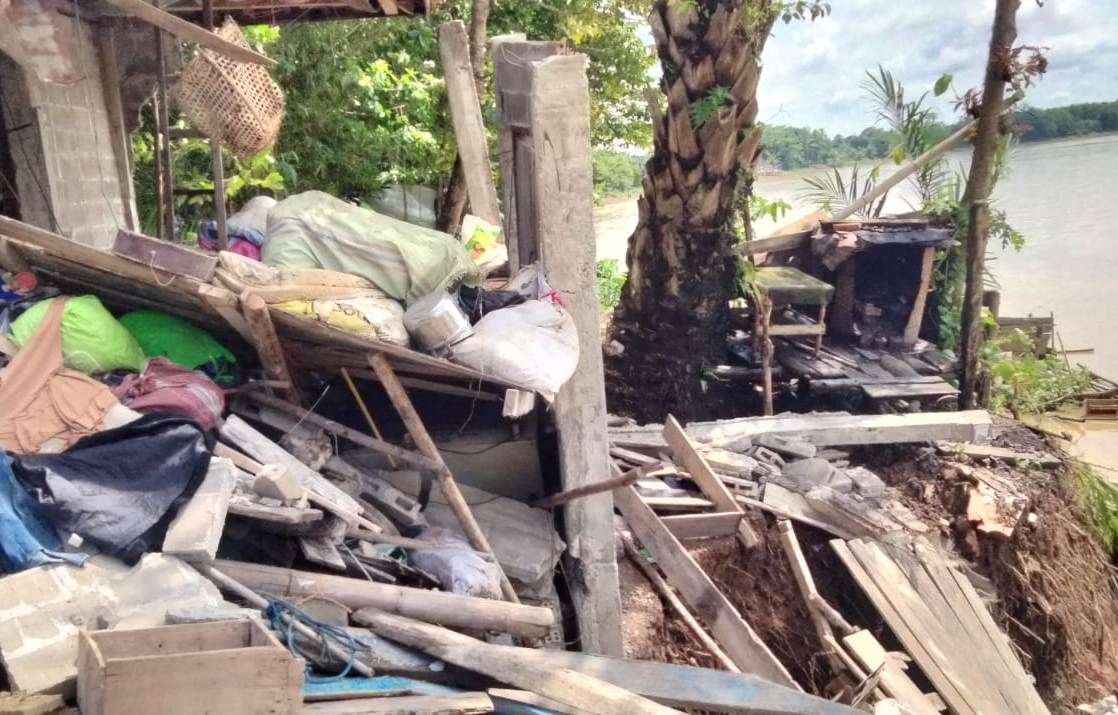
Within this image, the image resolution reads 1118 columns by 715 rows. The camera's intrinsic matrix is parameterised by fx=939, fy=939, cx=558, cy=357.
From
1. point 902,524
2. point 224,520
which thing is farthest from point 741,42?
point 224,520

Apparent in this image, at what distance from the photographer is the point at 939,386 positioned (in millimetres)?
10188

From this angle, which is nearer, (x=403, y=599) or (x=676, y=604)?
(x=403, y=599)

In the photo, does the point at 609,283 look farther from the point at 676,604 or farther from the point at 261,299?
the point at 261,299

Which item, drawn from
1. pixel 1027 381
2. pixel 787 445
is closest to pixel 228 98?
pixel 787 445

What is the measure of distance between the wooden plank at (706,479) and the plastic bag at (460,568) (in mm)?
2435

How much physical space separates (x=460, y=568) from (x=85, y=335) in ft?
6.97

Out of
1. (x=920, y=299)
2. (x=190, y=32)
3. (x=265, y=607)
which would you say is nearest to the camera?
(x=265, y=607)

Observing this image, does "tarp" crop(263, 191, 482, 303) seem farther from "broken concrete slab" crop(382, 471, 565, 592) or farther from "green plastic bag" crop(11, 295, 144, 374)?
"broken concrete slab" crop(382, 471, 565, 592)

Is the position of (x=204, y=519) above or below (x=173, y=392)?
below

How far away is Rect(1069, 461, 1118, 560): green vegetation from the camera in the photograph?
884 cm

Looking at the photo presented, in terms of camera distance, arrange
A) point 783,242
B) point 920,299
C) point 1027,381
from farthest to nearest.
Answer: point 1027,381 → point 783,242 → point 920,299

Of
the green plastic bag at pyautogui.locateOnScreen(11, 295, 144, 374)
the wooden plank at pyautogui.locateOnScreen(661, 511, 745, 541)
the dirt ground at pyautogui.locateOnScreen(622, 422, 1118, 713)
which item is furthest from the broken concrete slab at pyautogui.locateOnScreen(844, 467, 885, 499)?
the green plastic bag at pyautogui.locateOnScreen(11, 295, 144, 374)

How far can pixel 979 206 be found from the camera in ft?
33.8

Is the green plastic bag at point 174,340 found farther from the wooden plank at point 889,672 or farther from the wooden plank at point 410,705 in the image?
the wooden plank at point 889,672
